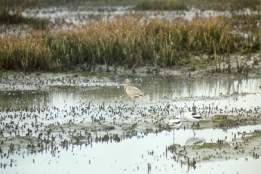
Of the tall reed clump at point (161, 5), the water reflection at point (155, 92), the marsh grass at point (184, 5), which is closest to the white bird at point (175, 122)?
the water reflection at point (155, 92)

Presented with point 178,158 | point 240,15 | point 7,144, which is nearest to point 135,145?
point 178,158

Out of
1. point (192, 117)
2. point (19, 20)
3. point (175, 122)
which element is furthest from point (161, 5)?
point (175, 122)

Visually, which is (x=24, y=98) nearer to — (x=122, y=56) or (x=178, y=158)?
(x=122, y=56)

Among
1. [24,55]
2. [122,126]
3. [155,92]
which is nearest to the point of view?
[122,126]

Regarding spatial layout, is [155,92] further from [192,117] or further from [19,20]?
[19,20]

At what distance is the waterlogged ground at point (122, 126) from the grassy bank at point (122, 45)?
56 cm

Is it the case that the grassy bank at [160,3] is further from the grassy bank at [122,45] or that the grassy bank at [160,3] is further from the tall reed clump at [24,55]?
the tall reed clump at [24,55]

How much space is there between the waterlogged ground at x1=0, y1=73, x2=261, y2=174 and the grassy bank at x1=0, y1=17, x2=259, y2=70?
559mm

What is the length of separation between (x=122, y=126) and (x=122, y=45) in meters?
6.36

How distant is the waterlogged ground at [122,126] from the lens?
1130 cm

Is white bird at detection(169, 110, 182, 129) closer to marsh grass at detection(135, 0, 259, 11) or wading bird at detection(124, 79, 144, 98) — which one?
wading bird at detection(124, 79, 144, 98)

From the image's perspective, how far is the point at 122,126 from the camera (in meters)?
13.6

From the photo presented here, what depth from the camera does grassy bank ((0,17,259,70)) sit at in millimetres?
18984

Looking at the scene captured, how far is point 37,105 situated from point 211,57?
6.67 metres
